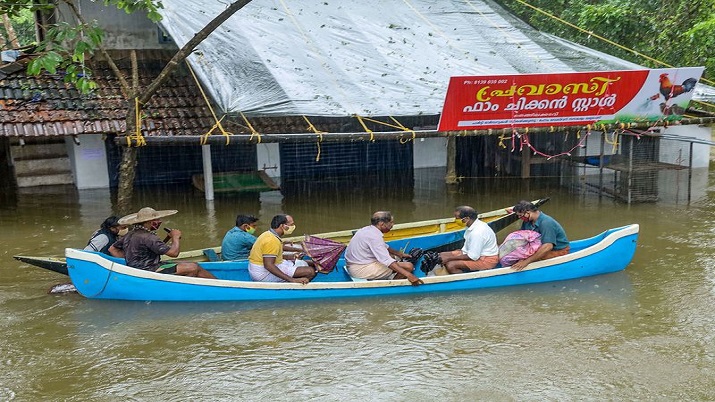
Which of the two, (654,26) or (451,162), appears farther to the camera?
(654,26)

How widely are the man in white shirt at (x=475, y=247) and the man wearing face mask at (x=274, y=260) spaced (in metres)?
1.91

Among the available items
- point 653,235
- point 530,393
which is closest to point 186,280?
point 530,393

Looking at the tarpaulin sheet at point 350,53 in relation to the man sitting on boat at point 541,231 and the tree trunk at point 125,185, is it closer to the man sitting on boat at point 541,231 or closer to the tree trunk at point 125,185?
the tree trunk at point 125,185

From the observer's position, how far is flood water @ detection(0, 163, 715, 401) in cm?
623

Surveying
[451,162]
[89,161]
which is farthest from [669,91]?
[89,161]

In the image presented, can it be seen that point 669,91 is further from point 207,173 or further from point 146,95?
point 146,95

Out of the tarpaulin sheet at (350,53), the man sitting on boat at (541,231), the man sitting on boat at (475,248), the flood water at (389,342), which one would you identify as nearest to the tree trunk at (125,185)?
the flood water at (389,342)

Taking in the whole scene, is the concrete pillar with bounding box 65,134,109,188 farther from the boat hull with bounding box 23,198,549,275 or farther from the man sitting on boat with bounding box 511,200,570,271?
the man sitting on boat with bounding box 511,200,570,271

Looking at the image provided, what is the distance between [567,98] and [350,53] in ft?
12.9

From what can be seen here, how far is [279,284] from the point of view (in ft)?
26.7

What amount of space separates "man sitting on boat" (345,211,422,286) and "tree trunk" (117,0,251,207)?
3458 millimetres

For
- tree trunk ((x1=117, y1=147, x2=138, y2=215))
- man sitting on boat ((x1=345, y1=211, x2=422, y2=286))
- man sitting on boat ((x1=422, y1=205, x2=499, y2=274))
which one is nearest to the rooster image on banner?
man sitting on boat ((x1=422, y1=205, x2=499, y2=274))

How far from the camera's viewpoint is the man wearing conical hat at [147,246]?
8.09m

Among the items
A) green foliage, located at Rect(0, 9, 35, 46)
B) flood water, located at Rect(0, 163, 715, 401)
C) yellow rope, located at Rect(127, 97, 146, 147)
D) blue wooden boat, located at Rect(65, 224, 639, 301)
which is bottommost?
flood water, located at Rect(0, 163, 715, 401)
